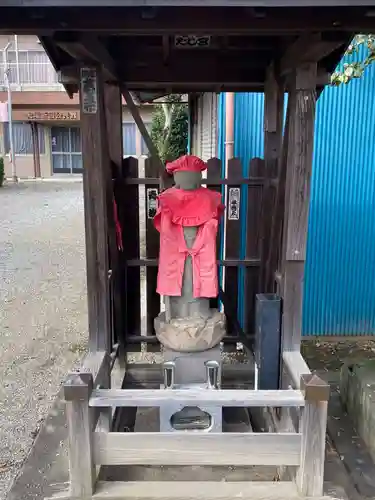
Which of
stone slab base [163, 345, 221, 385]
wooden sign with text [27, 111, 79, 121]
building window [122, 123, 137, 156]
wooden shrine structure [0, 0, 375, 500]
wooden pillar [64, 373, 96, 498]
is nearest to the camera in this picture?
wooden shrine structure [0, 0, 375, 500]

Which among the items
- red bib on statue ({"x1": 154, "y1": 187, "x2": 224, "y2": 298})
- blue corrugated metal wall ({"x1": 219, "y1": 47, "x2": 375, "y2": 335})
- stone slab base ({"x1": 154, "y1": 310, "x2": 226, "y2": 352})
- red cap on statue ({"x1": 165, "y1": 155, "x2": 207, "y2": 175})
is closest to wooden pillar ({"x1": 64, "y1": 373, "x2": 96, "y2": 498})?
stone slab base ({"x1": 154, "y1": 310, "x2": 226, "y2": 352})

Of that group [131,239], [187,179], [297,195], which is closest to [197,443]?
[297,195]

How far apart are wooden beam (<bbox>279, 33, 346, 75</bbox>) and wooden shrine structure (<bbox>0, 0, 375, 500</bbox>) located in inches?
0.5

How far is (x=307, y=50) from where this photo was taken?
2.75 meters

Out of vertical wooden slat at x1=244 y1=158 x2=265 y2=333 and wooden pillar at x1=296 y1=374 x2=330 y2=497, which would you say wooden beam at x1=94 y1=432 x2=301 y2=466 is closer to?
wooden pillar at x1=296 y1=374 x2=330 y2=497

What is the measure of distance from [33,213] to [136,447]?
1398cm

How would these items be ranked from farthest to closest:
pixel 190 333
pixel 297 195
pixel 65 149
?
pixel 65 149 < pixel 190 333 < pixel 297 195

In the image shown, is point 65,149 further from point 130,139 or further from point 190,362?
point 190,362

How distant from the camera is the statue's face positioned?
335cm

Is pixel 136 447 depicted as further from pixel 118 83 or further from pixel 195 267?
pixel 118 83

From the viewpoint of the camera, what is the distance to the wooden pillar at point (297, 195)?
9.74 feet

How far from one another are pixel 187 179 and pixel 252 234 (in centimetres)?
114

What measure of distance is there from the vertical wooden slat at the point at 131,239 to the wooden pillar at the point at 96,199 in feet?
2.52

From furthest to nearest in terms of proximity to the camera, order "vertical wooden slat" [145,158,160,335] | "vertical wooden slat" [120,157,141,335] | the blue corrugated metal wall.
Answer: the blue corrugated metal wall, "vertical wooden slat" [145,158,160,335], "vertical wooden slat" [120,157,141,335]
